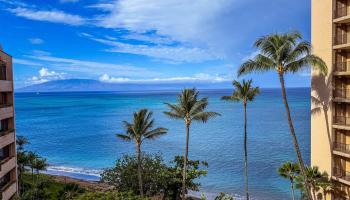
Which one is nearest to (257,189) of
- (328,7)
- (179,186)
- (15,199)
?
(179,186)

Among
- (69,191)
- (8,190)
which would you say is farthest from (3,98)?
(69,191)

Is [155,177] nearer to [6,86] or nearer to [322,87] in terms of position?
[6,86]

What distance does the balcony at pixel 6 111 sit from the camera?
26134 mm

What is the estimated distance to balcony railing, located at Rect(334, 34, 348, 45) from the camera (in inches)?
1073

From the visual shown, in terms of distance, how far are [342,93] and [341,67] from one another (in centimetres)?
223

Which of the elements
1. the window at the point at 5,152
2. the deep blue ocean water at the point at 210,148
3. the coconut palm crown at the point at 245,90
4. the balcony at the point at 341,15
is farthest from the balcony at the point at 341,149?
the window at the point at 5,152

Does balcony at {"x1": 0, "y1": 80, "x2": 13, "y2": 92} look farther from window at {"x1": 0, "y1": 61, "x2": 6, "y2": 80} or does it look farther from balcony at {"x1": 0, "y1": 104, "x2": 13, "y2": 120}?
balcony at {"x1": 0, "y1": 104, "x2": 13, "y2": 120}

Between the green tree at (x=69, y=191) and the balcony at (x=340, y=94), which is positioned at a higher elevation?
the balcony at (x=340, y=94)

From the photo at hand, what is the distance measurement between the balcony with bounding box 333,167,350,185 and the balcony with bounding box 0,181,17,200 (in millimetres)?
27347

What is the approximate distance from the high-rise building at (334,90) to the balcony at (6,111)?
26.9m

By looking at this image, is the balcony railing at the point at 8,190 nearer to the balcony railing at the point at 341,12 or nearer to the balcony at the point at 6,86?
the balcony at the point at 6,86

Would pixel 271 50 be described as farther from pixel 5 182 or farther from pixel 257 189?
pixel 257 189

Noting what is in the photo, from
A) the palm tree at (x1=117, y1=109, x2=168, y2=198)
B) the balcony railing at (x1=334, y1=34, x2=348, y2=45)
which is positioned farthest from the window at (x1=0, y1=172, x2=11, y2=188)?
the balcony railing at (x1=334, y1=34, x2=348, y2=45)

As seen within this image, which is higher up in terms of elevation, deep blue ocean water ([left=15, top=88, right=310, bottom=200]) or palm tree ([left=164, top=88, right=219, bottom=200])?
palm tree ([left=164, top=88, right=219, bottom=200])
